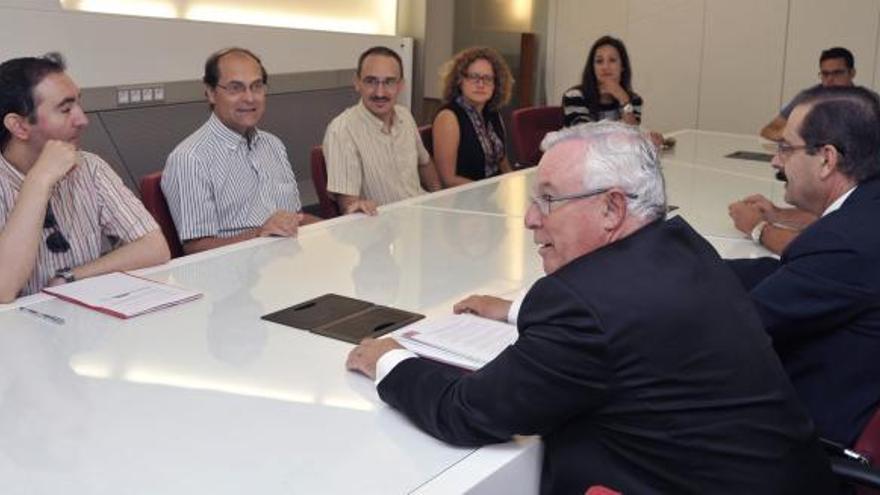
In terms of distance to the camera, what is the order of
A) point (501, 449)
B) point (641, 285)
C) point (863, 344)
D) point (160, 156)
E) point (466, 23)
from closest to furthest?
point (641, 285) < point (501, 449) < point (863, 344) < point (160, 156) < point (466, 23)

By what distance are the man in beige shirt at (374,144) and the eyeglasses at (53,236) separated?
1.18m

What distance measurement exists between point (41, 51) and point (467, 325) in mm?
3153

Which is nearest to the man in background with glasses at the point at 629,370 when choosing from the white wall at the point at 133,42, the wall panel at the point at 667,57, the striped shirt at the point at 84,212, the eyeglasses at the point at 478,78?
the striped shirt at the point at 84,212

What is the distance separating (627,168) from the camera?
1370mm

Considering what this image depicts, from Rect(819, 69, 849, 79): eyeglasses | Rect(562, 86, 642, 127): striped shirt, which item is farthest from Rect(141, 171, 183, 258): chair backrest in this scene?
Rect(819, 69, 849, 79): eyeglasses

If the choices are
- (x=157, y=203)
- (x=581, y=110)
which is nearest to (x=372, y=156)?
(x=157, y=203)

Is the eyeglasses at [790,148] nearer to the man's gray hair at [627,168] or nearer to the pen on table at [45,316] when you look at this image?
the man's gray hair at [627,168]

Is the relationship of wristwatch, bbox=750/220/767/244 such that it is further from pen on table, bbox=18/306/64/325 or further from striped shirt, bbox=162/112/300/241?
pen on table, bbox=18/306/64/325

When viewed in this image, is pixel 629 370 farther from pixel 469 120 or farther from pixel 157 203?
pixel 469 120

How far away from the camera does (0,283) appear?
1.96 m

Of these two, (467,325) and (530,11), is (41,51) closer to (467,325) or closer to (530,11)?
(467,325)

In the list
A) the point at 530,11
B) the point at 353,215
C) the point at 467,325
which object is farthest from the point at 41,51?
the point at 530,11

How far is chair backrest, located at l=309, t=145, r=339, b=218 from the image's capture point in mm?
3389

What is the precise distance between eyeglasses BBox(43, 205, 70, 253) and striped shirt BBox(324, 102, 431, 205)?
1198 mm
